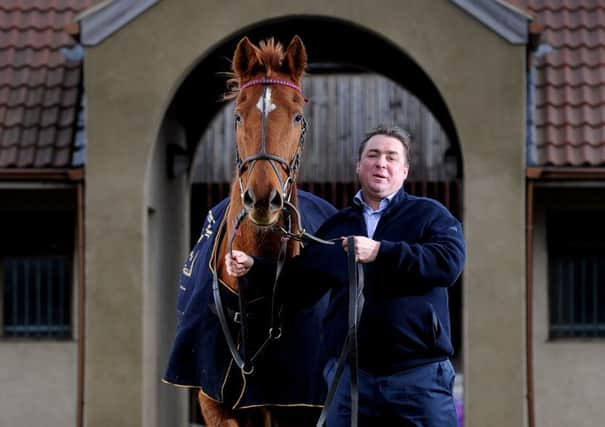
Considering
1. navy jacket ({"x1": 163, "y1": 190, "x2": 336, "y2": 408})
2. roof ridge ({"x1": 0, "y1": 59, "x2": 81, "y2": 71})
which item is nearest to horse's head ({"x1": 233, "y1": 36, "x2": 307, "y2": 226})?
navy jacket ({"x1": 163, "y1": 190, "x2": 336, "y2": 408})

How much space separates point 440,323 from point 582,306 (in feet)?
26.0

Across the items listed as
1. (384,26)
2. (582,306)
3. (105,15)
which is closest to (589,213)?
(582,306)

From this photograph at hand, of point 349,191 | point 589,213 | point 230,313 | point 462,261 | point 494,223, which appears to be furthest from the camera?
point 349,191

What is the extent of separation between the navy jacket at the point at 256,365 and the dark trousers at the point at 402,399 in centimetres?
78

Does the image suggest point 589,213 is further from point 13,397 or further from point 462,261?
point 462,261

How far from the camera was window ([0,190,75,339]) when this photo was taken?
13398 mm

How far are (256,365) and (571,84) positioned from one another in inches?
281

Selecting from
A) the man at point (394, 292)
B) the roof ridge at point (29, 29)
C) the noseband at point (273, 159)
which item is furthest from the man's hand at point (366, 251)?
the roof ridge at point (29, 29)

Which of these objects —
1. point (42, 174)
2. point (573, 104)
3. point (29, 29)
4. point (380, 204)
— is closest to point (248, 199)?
point (380, 204)

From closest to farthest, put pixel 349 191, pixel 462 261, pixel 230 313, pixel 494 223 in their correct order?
1. pixel 462 261
2. pixel 230 313
3. pixel 494 223
4. pixel 349 191

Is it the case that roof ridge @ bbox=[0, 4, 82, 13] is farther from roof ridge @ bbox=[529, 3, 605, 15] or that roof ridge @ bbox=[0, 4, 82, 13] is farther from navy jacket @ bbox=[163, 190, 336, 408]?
navy jacket @ bbox=[163, 190, 336, 408]

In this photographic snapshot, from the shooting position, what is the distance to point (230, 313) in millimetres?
6359

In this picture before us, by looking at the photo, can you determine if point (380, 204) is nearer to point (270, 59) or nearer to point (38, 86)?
point (270, 59)

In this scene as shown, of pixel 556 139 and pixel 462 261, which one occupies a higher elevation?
pixel 556 139
